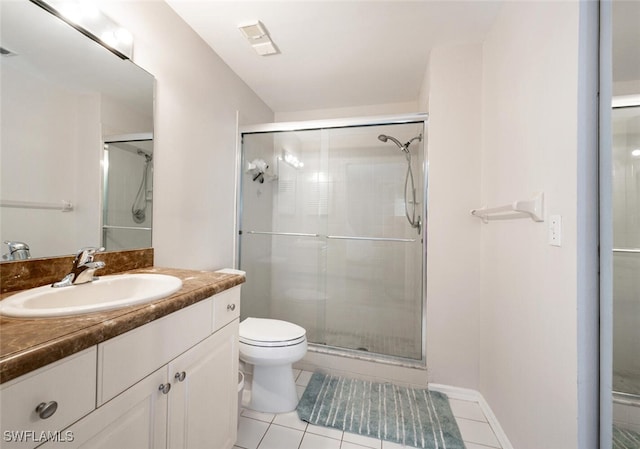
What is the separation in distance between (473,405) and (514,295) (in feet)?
2.94

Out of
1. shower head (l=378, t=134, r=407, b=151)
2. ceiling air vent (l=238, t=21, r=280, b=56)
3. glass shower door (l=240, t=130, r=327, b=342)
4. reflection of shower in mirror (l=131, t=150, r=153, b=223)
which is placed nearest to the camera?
reflection of shower in mirror (l=131, t=150, r=153, b=223)

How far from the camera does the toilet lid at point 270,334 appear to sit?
1.54 m

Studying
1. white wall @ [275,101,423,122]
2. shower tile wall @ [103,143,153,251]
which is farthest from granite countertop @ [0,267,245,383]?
white wall @ [275,101,423,122]

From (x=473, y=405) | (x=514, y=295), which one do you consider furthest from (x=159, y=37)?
(x=473, y=405)

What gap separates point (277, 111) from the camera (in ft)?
9.73

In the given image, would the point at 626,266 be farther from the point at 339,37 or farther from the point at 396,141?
the point at 339,37

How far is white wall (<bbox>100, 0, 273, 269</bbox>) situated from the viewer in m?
1.41

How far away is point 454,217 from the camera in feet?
5.75

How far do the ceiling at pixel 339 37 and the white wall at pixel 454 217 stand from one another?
217 mm

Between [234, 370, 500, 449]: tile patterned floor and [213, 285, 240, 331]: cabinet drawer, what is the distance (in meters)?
0.75

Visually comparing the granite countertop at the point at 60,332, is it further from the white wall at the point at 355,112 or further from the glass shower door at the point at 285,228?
the white wall at the point at 355,112

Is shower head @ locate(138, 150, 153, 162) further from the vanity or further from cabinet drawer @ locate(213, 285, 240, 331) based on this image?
cabinet drawer @ locate(213, 285, 240, 331)

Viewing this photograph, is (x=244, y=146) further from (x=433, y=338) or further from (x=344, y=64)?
(x=433, y=338)

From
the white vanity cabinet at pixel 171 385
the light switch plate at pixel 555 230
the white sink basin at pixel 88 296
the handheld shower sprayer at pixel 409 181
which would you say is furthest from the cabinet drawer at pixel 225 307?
the handheld shower sprayer at pixel 409 181
